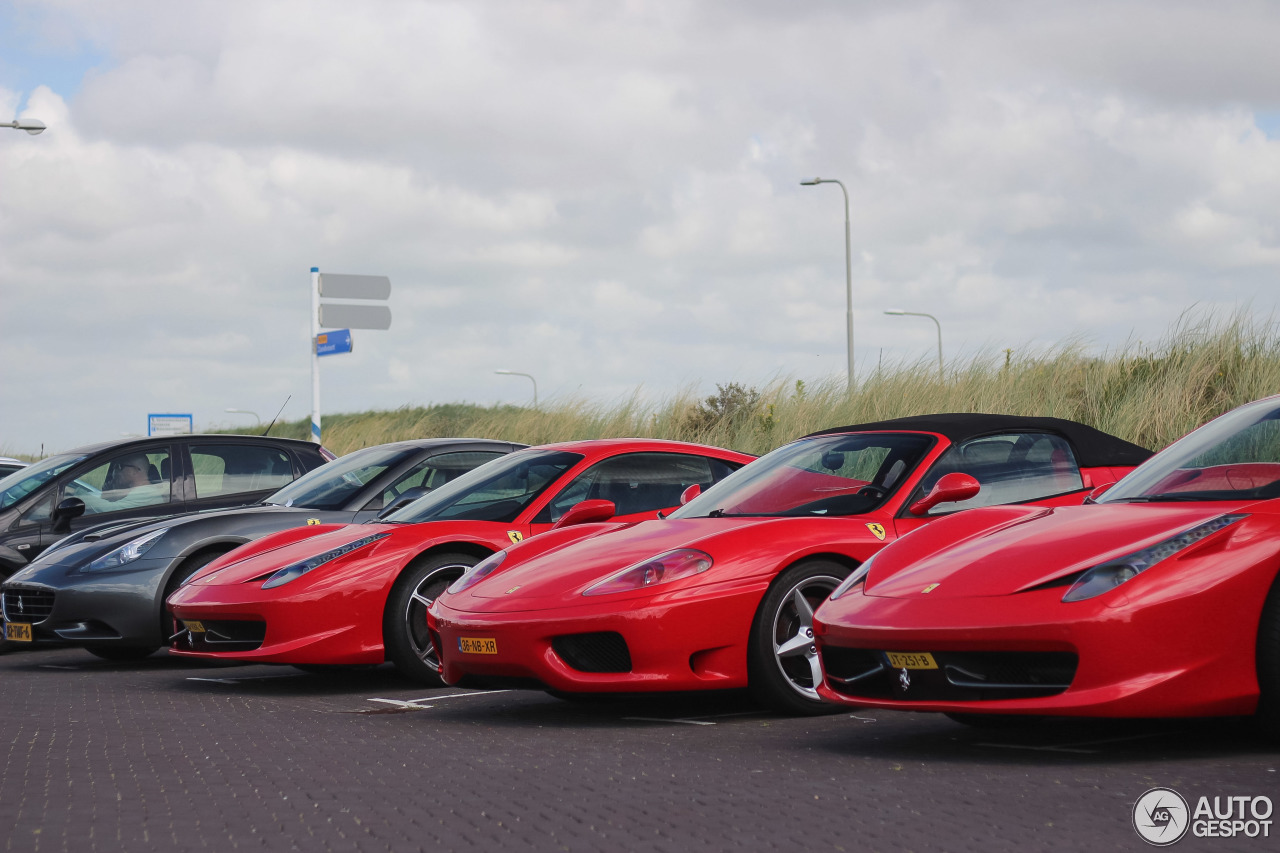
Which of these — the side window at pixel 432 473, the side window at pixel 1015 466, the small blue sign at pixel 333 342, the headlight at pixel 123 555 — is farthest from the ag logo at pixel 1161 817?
the small blue sign at pixel 333 342

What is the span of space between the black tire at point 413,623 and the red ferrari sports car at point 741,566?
84 centimetres

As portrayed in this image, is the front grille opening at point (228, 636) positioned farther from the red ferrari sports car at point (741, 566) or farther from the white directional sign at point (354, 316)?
the white directional sign at point (354, 316)

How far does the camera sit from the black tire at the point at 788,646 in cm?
629

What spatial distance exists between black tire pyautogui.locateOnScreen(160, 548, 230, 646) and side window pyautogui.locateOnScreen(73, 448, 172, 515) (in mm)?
2205

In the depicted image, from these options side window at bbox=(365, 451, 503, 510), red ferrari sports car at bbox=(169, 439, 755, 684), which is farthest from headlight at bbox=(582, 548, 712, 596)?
side window at bbox=(365, 451, 503, 510)

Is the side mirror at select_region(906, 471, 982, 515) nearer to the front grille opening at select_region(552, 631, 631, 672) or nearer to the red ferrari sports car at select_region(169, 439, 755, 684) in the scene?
the front grille opening at select_region(552, 631, 631, 672)

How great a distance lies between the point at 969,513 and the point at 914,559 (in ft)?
1.63

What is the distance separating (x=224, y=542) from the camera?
9.84 metres

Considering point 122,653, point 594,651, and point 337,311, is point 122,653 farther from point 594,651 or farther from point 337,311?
point 337,311

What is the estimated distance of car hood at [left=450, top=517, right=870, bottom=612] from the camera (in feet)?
20.8

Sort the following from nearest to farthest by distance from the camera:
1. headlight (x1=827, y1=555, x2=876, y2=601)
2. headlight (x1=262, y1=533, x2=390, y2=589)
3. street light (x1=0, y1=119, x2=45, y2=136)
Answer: headlight (x1=827, y1=555, x2=876, y2=601) < headlight (x1=262, y1=533, x2=390, y2=589) < street light (x1=0, y1=119, x2=45, y2=136)

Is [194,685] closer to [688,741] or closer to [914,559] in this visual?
[688,741]

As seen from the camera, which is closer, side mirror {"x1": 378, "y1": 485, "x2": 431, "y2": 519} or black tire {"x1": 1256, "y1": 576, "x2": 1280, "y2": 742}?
black tire {"x1": 1256, "y1": 576, "x2": 1280, "y2": 742}

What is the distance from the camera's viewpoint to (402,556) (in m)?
8.06
